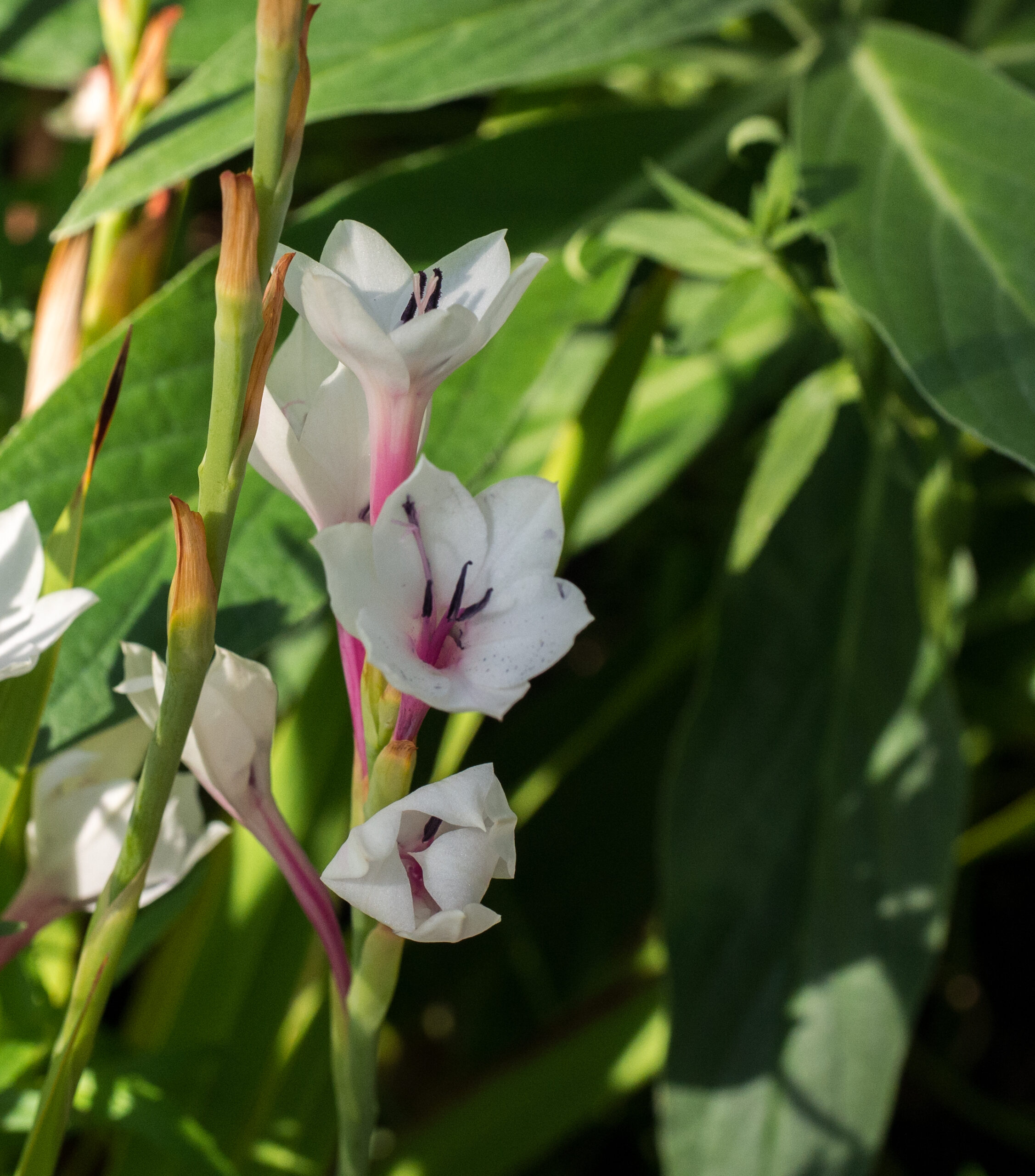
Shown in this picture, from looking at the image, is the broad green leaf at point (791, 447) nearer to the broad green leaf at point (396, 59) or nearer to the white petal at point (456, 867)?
the broad green leaf at point (396, 59)

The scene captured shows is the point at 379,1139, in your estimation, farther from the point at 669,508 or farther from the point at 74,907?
the point at 669,508

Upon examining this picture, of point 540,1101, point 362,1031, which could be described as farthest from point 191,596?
point 540,1101

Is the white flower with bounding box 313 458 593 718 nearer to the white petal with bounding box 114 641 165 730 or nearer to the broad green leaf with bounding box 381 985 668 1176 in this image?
the white petal with bounding box 114 641 165 730

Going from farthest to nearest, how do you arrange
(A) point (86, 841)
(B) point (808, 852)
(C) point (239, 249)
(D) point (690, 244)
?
1. (B) point (808, 852)
2. (D) point (690, 244)
3. (A) point (86, 841)
4. (C) point (239, 249)

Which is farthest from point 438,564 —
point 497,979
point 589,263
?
point 497,979

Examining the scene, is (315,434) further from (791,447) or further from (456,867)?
(791,447)

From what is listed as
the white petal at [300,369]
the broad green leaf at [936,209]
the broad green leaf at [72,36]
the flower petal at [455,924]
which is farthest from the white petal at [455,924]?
the broad green leaf at [72,36]
